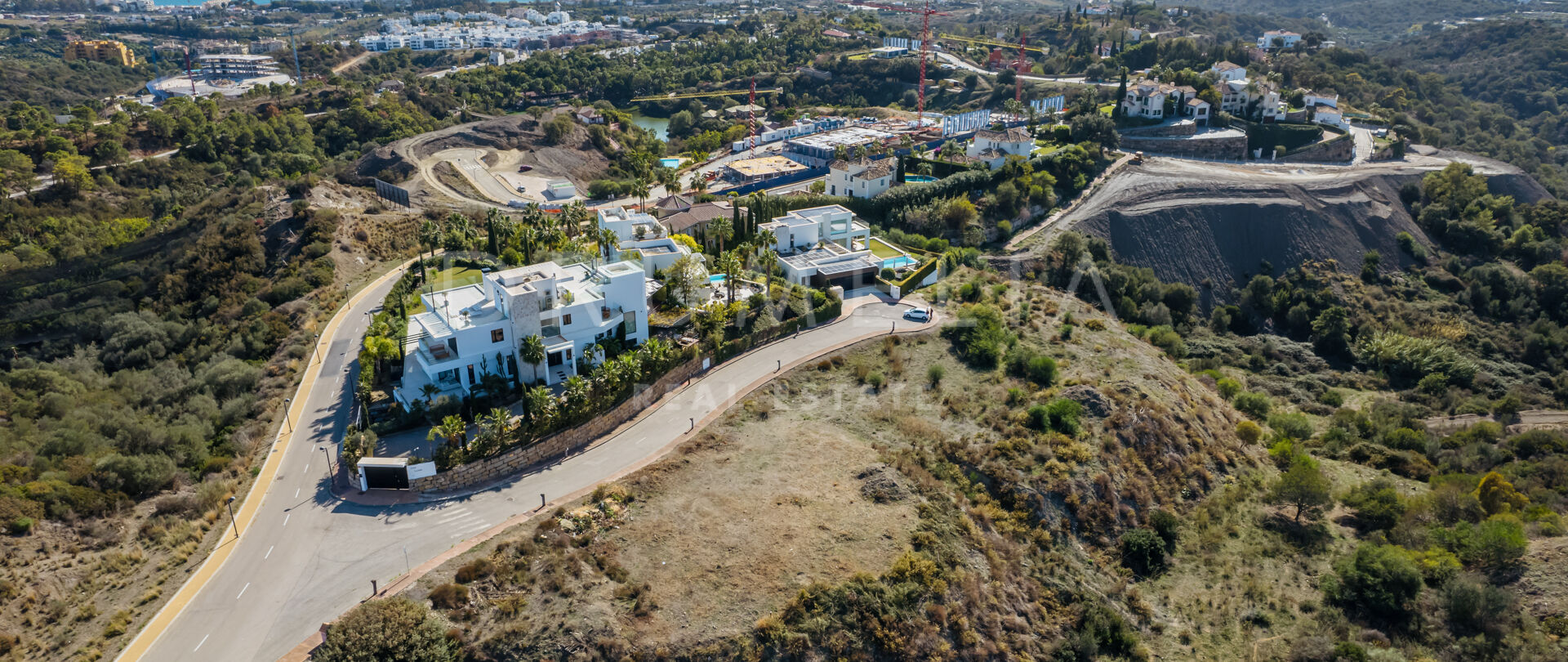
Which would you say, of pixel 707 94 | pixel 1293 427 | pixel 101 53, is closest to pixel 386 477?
pixel 1293 427

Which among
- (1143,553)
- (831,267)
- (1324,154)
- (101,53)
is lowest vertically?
(1143,553)

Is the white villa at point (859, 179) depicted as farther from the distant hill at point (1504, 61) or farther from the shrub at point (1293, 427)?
the distant hill at point (1504, 61)

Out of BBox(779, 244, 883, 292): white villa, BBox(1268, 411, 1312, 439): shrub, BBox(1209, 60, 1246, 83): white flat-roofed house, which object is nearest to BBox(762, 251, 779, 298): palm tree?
BBox(779, 244, 883, 292): white villa

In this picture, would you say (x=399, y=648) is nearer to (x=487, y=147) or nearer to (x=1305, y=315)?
(x=1305, y=315)

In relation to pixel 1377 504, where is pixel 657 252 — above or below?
above

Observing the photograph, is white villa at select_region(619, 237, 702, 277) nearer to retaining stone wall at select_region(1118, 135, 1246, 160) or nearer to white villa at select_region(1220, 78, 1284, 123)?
retaining stone wall at select_region(1118, 135, 1246, 160)

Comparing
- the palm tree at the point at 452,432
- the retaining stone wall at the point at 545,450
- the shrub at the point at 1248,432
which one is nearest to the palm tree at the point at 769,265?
the retaining stone wall at the point at 545,450

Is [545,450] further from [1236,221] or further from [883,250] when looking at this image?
[1236,221]
